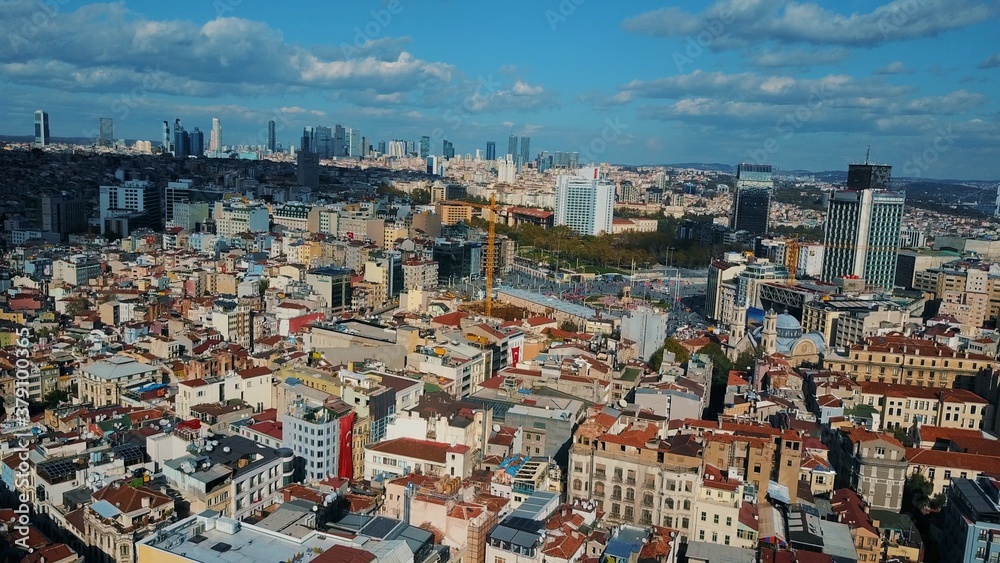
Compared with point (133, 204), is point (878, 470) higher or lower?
lower

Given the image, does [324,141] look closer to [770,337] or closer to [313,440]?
[770,337]

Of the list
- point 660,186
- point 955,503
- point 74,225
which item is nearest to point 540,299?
point 955,503

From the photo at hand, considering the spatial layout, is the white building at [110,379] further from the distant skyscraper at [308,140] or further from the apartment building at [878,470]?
the distant skyscraper at [308,140]

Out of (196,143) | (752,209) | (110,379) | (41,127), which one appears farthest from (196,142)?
(110,379)

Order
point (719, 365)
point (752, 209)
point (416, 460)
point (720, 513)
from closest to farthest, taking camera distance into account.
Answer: point (720, 513), point (416, 460), point (719, 365), point (752, 209)

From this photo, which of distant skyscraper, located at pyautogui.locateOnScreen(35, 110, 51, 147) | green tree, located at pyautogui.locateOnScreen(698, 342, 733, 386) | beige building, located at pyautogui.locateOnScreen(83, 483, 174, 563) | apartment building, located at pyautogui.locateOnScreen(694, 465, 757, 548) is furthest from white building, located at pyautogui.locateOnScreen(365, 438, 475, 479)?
distant skyscraper, located at pyautogui.locateOnScreen(35, 110, 51, 147)
